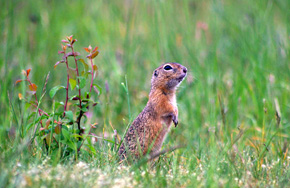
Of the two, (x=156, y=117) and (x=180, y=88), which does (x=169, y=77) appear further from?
(x=180, y=88)

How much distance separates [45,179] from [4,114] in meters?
2.94

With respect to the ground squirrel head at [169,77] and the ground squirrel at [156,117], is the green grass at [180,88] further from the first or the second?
the ground squirrel head at [169,77]

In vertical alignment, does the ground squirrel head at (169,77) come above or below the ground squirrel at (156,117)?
above

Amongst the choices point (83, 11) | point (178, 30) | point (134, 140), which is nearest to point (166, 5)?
point (178, 30)

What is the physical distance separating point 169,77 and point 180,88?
178 cm

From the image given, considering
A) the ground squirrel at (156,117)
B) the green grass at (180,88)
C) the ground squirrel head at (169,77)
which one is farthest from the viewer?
the ground squirrel head at (169,77)

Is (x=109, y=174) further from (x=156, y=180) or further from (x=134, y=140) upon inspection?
(x=134, y=140)

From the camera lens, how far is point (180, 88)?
6.40 meters

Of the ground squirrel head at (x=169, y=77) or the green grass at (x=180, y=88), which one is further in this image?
the ground squirrel head at (x=169, y=77)

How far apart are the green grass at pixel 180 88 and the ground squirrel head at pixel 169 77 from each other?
478 mm

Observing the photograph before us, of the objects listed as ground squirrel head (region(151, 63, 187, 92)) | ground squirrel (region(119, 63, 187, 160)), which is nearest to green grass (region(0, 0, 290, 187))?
ground squirrel (region(119, 63, 187, 160))

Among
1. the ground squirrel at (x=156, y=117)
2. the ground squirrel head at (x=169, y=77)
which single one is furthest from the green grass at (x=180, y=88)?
the ground squirrel head at (x=169, y=77)

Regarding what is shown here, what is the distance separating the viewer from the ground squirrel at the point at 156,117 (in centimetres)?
403

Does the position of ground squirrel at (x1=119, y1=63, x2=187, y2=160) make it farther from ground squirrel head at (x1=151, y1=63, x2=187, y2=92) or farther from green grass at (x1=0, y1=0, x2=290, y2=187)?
green grass at (x1=0, y1=0, x2=290, y2=187)
